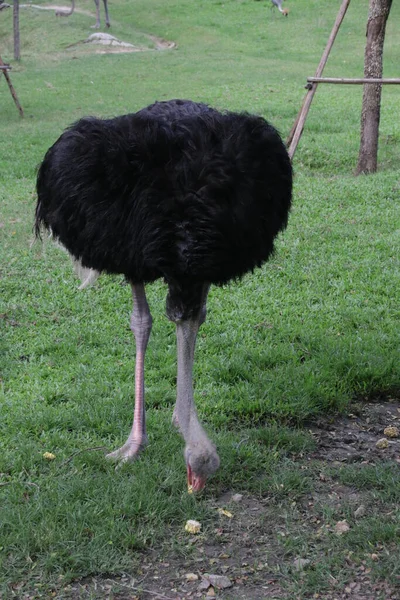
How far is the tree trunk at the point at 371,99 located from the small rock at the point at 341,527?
25.6 feet

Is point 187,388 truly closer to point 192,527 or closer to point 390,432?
point 192,527

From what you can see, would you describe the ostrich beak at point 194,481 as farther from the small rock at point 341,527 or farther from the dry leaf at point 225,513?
the small rock at point 341,527

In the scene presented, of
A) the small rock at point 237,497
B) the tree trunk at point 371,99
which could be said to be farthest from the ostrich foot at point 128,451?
the tree trunk at point 371,99

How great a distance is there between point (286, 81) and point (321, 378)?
1680 cm

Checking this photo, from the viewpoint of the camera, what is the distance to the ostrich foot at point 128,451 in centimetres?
380

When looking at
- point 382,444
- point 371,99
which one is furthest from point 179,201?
point 371,99

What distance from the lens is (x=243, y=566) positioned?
3189mm

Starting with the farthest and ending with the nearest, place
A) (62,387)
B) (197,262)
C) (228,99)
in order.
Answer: (228,99), (62,387), (197,262)

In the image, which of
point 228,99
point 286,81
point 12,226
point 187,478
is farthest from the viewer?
point 286,81

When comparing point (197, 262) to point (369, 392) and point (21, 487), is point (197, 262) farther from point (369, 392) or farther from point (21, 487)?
point (369, 392)

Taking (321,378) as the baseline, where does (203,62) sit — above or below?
below

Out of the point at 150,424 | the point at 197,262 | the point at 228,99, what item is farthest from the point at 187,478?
the point at 228,99

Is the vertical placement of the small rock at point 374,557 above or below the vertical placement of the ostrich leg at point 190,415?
below

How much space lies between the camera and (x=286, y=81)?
20.4 metres
